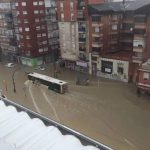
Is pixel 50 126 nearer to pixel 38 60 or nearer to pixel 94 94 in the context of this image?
pixel 94 94

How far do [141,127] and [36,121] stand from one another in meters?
19.6

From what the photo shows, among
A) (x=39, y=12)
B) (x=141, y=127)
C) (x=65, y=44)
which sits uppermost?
(x=39, y=12)

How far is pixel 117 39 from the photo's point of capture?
58875mm

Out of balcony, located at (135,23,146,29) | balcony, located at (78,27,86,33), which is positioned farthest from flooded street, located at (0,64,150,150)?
balcony, located at (135,23,146,29)

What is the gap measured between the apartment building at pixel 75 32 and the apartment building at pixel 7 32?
1785 centimetres

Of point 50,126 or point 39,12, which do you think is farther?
point 39,12

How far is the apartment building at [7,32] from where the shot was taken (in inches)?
2798

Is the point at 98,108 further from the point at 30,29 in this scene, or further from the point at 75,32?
the point at 30,29

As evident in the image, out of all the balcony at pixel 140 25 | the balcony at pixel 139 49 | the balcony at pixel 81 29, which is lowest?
the balcony at pixel 139 49

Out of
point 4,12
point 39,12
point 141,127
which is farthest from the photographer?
point 4,12

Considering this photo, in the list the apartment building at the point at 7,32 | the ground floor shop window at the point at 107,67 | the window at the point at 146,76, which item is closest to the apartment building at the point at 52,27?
the apartment building at the point at 7,32

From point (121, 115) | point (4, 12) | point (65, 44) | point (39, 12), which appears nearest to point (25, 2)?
point (39, 12)

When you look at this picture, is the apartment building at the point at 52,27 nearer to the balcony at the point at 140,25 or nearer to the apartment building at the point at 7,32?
the apartment building at the point at 7,32

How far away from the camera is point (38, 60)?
7038 cm
